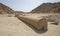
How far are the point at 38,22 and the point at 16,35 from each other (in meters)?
2.99

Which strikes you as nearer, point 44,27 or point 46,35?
point 46,35

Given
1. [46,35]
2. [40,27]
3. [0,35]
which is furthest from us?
[40,27]

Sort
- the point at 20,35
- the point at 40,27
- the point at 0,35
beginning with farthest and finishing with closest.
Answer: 1. the point at 40,27
2. the point at 20,35
3. the point at 0,35

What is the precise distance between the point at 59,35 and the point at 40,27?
174 cm

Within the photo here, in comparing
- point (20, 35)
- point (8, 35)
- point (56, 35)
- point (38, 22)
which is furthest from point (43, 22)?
point (8, 35)

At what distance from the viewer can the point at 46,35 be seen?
6.73 m

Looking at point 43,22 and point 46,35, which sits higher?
point 43,22

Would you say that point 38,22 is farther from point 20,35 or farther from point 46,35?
point 20,35

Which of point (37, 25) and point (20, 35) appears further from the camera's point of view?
point (37, 25)

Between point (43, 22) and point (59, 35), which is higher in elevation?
point (43, 22)

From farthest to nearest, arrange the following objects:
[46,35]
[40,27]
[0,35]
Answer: [40,27] → [46,35] → [0,35]

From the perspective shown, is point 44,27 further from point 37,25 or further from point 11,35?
point 11,35

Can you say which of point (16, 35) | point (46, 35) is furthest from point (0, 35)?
point (46, 35)

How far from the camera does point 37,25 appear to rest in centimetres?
846
